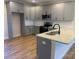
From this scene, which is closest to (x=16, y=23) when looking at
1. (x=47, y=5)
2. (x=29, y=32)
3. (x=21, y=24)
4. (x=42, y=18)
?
(x=21, y=24)

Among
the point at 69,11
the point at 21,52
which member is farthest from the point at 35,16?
the point at 21,52

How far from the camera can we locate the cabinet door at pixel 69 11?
7062 millimetres

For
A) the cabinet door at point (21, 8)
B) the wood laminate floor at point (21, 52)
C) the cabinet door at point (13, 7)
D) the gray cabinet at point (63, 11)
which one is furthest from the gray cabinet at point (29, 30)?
the wood laminate floor at point (21, 52)

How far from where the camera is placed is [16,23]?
784 centimetres

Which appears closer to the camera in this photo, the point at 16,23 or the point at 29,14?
the point at 16,23

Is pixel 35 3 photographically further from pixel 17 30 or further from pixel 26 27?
pixel 17 30

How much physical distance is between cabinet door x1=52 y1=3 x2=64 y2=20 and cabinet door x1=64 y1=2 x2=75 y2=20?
300 millimetres

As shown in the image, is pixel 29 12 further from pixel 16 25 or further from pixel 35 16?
pixel 16 25

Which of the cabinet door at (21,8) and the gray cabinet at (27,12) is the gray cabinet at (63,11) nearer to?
the gray cabinet at (27,12)

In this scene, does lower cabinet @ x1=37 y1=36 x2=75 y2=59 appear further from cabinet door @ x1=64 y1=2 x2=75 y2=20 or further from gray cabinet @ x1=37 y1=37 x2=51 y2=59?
cabinet door @ x1=64 y1=2 x2=75 y2=20

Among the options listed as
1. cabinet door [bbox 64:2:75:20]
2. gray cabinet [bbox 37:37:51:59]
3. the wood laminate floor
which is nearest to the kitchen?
cabinet door [bbox 64:2:75:20]

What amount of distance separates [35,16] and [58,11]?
2.11 metres
